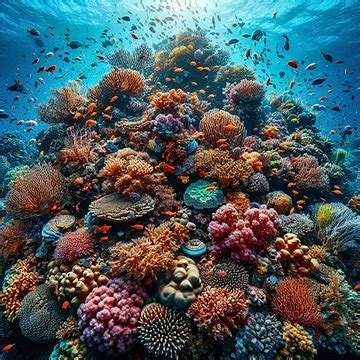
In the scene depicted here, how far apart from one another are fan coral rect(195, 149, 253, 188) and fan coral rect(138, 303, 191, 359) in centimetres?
332

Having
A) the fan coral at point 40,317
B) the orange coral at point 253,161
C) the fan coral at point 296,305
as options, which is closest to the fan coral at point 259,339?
the fan coral at point 296,305

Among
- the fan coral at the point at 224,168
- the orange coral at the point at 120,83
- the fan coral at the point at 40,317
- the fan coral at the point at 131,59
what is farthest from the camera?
the fan coral at the point at 131,59

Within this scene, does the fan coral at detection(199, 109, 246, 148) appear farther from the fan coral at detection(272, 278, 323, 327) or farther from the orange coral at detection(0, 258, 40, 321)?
the orange coral at detection(0, 258, 40, 321)

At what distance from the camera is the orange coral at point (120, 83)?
8883 millimetres

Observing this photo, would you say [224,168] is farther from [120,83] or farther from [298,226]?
[120,83]

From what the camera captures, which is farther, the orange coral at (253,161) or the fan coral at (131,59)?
the fan coral at (131,59)

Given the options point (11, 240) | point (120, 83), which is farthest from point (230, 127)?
point (11, 240)

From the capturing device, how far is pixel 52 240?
221 inches

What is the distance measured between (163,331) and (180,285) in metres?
0.73

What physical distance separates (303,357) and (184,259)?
8.21 feet

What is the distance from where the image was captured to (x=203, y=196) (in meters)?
5.76

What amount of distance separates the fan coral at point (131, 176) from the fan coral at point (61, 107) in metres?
4.83

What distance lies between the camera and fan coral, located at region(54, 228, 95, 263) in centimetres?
490

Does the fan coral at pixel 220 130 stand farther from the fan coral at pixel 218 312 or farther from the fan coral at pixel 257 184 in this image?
the fan coral at pixel 218 312
